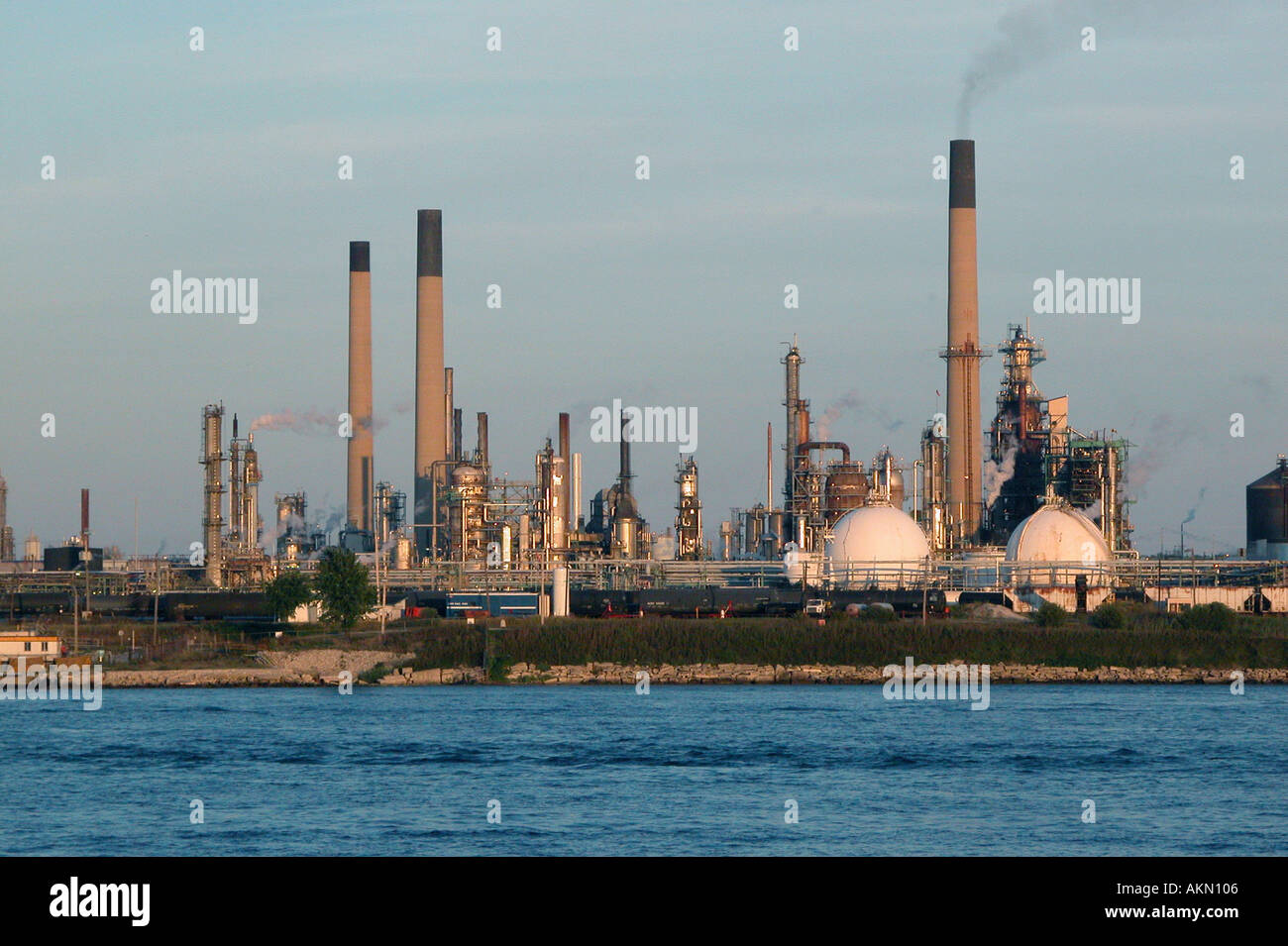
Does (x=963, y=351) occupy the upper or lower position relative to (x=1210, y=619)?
upper

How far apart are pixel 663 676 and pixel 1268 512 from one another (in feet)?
179

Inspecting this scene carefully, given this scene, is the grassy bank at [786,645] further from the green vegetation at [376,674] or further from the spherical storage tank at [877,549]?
the spherical storage tank at [877,549]

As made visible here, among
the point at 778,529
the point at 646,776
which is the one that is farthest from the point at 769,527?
the point at 646,776

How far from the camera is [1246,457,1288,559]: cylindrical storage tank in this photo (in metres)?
101

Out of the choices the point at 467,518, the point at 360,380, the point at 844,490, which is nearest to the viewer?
the point at 844,490

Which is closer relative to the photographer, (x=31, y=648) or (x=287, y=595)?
(x=31, y=648)

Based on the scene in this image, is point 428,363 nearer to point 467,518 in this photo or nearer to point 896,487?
point 467,518

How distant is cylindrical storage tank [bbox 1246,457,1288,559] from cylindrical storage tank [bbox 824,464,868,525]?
79.3 ft

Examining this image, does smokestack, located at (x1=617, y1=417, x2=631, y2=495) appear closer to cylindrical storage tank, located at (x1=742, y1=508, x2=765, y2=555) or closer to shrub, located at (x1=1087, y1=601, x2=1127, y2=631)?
cylindrical storage tank, located at (x1=742, y1=508, x2=765, y2=555)

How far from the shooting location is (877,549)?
84.2 m

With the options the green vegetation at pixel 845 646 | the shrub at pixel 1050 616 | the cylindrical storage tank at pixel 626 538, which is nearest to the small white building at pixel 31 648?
the green vegetation at pixel 845 646

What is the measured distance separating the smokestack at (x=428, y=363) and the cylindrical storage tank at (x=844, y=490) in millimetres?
23522

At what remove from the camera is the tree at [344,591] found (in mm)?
71250
